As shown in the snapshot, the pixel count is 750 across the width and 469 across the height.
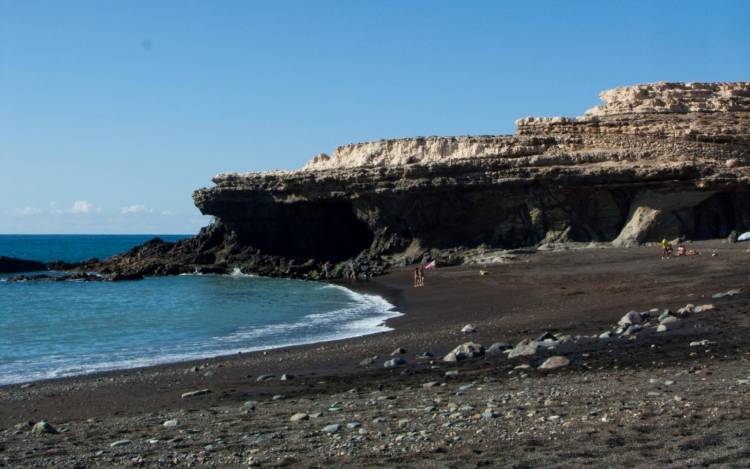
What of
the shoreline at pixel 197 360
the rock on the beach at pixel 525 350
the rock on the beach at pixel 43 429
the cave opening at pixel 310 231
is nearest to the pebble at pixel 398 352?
the rock on the beach at pixel 525 350

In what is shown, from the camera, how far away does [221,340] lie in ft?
62.9

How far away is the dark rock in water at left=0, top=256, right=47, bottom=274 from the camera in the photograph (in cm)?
6004

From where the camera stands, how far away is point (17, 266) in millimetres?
60656

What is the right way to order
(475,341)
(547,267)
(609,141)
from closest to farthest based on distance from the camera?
(475,341) < (547,267) < (609,141)

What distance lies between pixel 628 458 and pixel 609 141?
35.6 meters

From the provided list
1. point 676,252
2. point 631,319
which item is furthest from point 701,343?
point 676,252

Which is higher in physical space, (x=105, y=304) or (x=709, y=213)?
(x=709, y=213)

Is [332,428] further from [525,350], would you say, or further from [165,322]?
[165,322]

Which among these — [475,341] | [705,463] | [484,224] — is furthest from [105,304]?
[705,463]

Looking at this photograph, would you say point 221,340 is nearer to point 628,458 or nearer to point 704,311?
point 704,311

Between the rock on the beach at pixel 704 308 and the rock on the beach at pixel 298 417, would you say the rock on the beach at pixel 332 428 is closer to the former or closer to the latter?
the rock on the beach at pixel 298 417

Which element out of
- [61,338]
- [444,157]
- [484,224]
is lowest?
[61,338]

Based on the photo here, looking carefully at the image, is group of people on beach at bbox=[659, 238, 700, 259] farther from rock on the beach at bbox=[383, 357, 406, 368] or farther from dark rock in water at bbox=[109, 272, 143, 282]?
dark rock in water at bbox=[109, 272, 143, 282]

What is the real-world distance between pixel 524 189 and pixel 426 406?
30.8 meters
